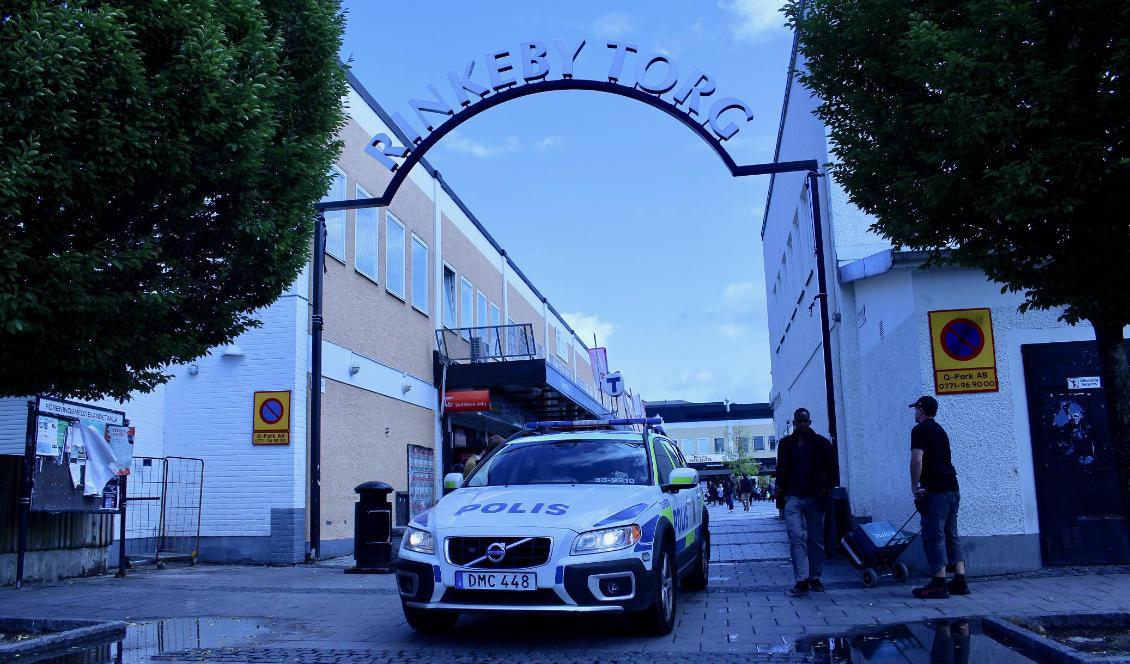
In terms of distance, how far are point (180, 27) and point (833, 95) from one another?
5.09 m

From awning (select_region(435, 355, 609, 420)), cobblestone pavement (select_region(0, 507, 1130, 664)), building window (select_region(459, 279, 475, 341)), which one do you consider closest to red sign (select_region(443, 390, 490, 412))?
awning (select_region(435, 355, 609, 420))

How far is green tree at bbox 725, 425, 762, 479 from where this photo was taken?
83000 mm

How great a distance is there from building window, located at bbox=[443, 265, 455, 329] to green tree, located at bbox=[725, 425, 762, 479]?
60013 millimetres

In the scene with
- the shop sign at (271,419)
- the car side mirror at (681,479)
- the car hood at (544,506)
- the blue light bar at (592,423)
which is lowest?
the car hood at (544,506)

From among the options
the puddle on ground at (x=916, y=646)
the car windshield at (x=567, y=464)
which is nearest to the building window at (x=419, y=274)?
the car windshield at (x=567, y=464)

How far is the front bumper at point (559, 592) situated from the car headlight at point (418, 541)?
0.31 feet

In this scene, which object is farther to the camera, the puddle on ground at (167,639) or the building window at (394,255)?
the building window at (394,255)

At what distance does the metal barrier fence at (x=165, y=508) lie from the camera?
47.4ft

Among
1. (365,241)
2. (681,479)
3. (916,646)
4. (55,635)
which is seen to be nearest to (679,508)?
(681,479)

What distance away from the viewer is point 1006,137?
6.28 metres

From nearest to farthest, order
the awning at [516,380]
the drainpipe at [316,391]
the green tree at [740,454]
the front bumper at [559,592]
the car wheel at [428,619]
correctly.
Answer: the front bumper at [559,592]
the car wheel at [428,619]
the drainpipe at [316,391]
the awning at [516,380]
the green tree at [740,454]

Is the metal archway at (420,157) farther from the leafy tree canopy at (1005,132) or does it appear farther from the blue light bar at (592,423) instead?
the leafy tree canopy at (1005,132)

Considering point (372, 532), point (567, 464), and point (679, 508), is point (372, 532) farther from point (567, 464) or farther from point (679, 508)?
point (679, 508)

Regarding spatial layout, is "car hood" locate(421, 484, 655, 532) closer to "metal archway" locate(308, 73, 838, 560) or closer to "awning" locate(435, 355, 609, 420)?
"metal archway" locate(308, 73, 838, 560)
